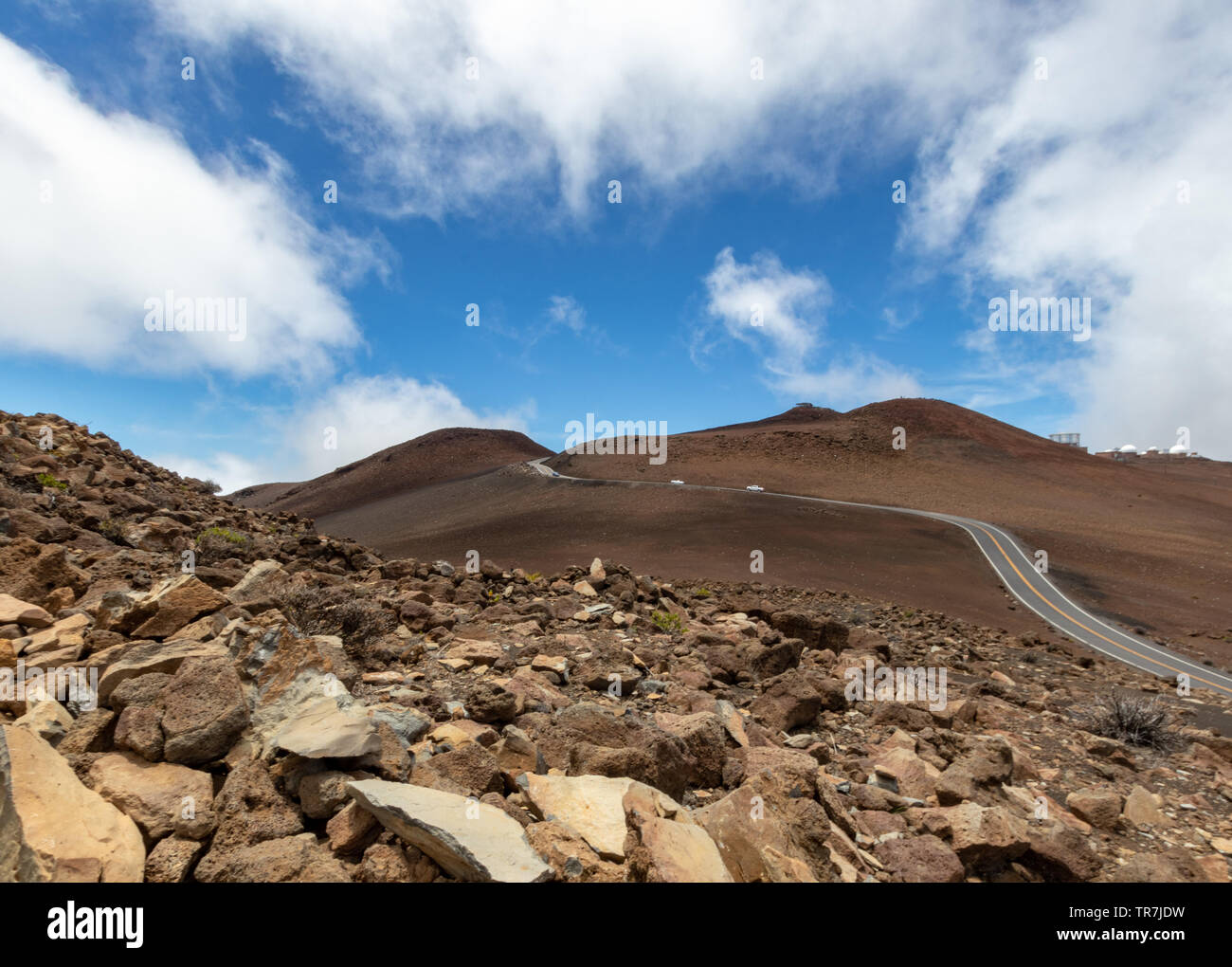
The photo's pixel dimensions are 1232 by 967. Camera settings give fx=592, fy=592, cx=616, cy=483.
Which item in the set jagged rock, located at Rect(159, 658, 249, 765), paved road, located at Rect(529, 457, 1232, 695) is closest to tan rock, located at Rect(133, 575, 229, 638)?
jagged rock, located at Rect(159, 658, 249, 765)

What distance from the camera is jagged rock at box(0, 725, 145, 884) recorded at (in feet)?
6.72

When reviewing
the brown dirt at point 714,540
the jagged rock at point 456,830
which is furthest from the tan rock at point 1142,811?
the brown dirt at point 714,540

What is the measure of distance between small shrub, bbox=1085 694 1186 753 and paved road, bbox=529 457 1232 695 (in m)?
7.50

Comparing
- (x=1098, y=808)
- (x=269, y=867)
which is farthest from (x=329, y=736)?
(x=1098, y=808)

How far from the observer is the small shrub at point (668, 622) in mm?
8875

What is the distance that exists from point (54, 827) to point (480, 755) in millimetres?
1760

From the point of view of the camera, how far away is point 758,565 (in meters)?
25.2

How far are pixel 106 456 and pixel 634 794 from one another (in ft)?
55.6

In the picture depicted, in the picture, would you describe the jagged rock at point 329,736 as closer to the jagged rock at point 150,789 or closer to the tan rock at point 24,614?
the jagged rock at point 150,789

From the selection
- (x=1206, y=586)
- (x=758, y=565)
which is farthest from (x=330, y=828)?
(x=1206, y=586)

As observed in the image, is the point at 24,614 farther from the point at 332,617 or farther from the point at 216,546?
the point at 216,546

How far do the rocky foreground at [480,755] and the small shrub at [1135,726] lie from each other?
0.41m

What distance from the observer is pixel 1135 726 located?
305 inches

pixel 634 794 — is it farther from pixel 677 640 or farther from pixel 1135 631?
pixel 1135 631
